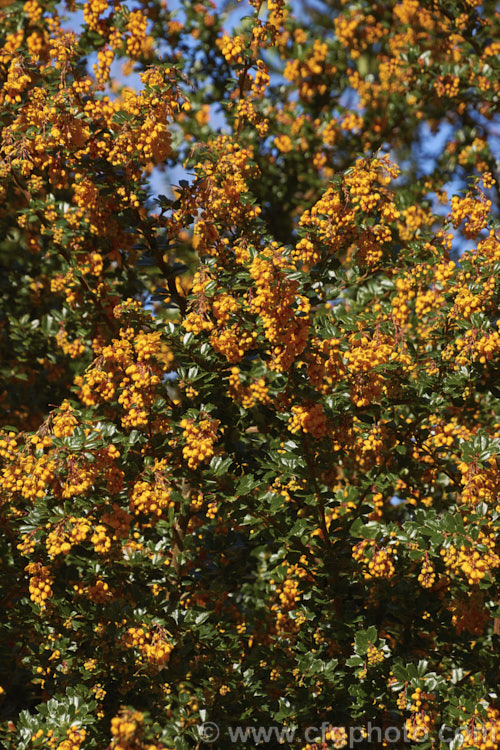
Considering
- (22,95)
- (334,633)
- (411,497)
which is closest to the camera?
(334,633)

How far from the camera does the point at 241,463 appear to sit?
3953 millimetres

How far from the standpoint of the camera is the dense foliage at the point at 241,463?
3.38 meters

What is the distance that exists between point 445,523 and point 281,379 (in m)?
1.02

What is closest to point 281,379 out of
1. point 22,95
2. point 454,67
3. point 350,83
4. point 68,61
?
point 68,61

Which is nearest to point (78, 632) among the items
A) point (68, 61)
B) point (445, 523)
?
point (445, 523)

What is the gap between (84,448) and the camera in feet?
10.6

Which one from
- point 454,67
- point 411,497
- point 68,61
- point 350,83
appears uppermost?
point 350,83

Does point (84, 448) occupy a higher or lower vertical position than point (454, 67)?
lower

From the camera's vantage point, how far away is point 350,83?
7406mm

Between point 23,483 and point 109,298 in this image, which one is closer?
point 23,483

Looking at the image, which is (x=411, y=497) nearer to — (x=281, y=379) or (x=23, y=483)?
(x=281, y=379)

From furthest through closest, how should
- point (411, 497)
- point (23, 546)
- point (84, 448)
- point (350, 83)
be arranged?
1. point (350, 83)
2. point (411, 497)
3. point (23, 546)
4. point (84, 448)

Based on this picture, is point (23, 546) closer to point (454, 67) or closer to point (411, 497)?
point (411, 497)

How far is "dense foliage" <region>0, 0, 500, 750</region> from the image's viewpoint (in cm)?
Result: 338
